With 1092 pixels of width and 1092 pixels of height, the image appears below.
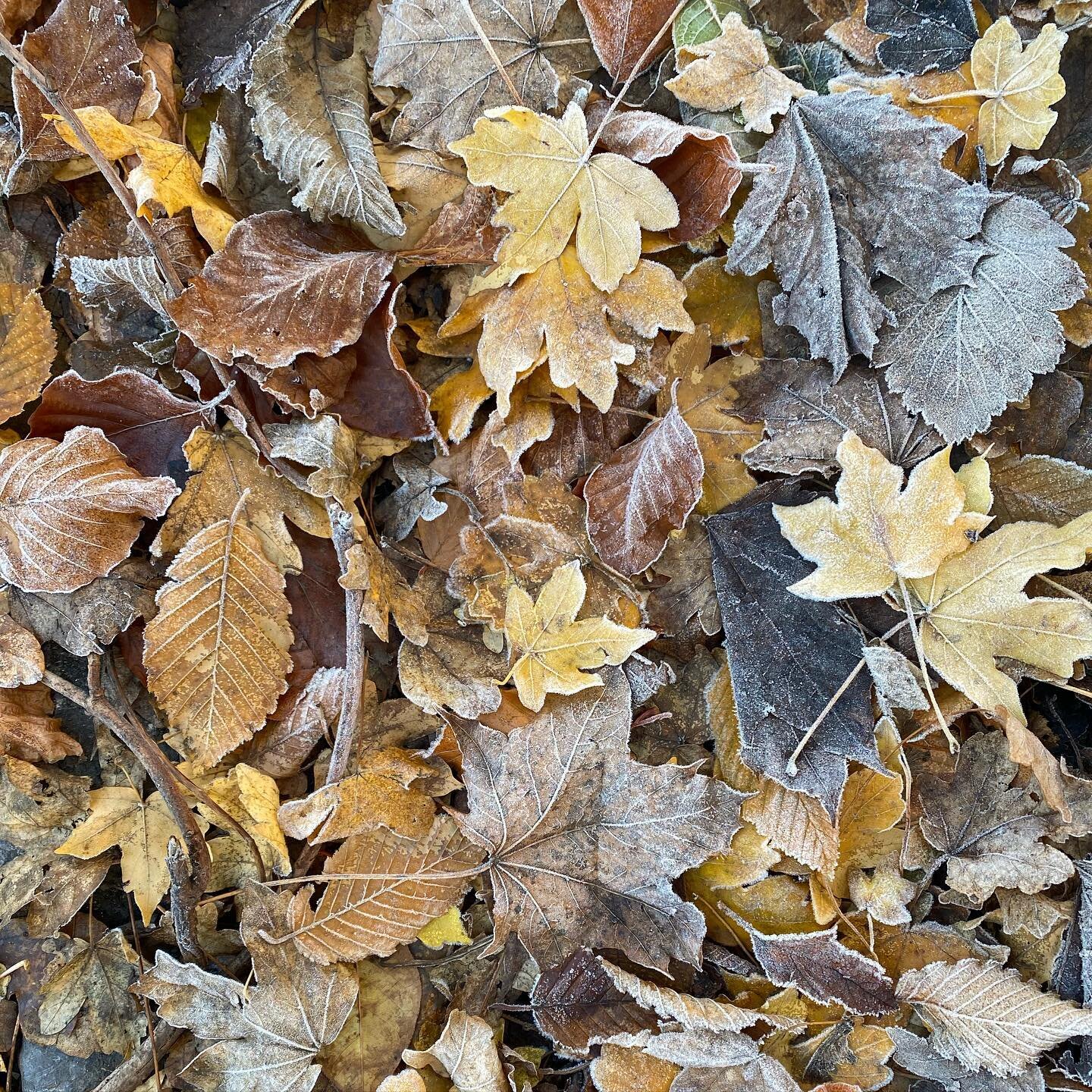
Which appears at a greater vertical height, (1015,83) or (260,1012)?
(1015,83)

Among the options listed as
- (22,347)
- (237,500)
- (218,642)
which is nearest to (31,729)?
(218,642)

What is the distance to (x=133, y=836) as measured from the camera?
1.58m

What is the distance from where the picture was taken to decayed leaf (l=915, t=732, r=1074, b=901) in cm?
149

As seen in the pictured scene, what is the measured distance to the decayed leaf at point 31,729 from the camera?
155 cm

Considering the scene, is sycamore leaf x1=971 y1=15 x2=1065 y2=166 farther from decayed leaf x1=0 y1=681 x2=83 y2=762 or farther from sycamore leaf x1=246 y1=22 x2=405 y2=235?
decayed leaf x1=0 y1=681 x2=83 y2=762

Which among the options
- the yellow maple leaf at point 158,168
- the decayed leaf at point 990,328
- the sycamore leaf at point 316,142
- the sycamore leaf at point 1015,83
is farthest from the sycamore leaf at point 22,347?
the sycamore leaf at point 1015,83

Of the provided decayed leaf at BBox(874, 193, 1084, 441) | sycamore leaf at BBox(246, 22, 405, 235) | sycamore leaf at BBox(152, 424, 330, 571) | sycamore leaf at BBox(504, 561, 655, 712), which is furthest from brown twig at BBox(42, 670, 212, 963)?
decayed leaf at BBox(874, 193, 1084, 441)

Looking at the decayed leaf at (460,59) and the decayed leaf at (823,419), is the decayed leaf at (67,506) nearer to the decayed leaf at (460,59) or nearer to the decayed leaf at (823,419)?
the decayed leaf at (460,59)

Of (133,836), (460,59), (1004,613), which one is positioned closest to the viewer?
(1004,613)

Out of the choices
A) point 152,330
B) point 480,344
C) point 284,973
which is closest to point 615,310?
point 480,344

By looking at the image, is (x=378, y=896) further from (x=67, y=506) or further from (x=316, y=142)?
(x=316, y=142)

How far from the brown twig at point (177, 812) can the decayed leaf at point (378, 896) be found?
0.18 m

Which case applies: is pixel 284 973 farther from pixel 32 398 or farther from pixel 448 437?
pixel 32 398

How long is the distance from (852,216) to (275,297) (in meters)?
0.93
